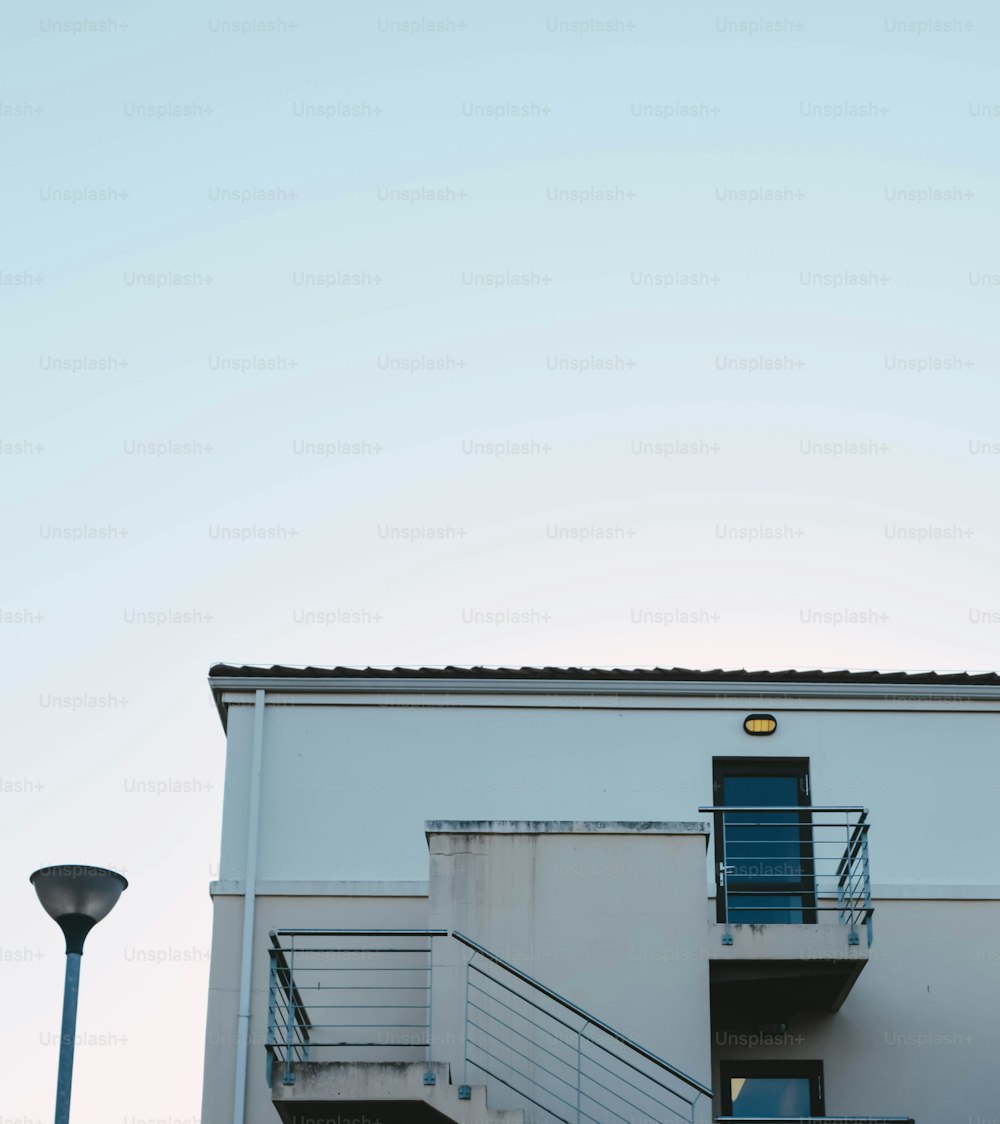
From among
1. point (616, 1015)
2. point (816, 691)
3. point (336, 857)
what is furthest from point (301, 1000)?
point (816, 691)

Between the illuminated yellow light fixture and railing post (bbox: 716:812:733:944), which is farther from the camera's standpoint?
the illuminated yellow light fixture

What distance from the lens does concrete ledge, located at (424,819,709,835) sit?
17453mm

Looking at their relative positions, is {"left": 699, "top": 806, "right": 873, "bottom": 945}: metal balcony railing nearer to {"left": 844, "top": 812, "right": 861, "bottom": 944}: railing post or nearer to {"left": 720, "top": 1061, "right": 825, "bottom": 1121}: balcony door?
{"left": 844, "top": 812, "right": 861, "bottom": 944}: railing post

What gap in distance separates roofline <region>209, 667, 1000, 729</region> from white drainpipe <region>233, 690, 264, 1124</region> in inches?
16.7

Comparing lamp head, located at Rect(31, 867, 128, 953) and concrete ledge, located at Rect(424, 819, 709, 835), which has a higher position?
concrete ledge, located at Rect(424, 819, 709, 835)

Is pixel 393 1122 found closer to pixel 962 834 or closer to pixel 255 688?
pixel 255 688

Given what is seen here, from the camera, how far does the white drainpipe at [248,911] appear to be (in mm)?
18125

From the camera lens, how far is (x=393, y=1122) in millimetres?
16125

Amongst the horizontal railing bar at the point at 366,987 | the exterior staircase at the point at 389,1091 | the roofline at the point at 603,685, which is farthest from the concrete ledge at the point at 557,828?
the roofline at the point at 603,685

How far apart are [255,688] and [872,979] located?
7.47 meters

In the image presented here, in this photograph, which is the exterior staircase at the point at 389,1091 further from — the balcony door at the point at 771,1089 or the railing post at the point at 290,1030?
the balcony door at the point at 771,1089

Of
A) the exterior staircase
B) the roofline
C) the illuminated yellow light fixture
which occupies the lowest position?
the exterior staircase

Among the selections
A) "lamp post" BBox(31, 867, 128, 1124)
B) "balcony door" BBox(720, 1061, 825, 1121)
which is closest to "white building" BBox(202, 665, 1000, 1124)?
"balcony door" BBox(720, 1061, 825, 1121)

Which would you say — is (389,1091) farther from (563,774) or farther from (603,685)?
(603,685)
